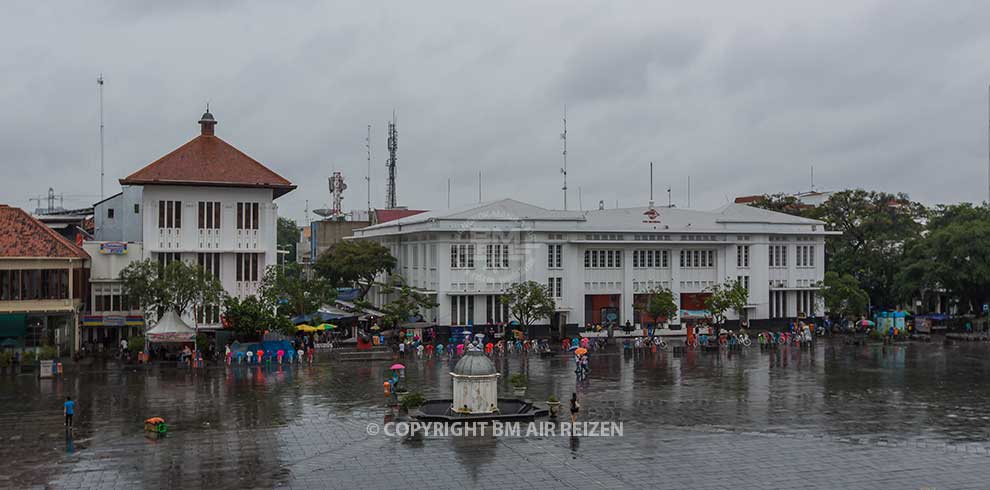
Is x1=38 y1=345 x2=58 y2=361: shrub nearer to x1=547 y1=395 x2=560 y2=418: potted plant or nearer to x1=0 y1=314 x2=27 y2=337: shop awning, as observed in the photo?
x1=0 y1=314 x2=27 y2=337: shop awning

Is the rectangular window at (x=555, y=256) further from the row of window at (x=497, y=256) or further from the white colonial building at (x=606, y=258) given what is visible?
the row of window at (x=497, y=256)

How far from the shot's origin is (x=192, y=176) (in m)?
49.9

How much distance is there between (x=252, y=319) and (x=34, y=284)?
33.7 feet

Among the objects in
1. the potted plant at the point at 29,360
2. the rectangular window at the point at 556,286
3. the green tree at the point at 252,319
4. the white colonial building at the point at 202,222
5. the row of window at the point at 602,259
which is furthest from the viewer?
the row of window at the point at 602,259

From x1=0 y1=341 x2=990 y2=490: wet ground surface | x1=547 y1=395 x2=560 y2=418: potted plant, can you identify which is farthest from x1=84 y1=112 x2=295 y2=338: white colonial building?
x1=547 y1=395 x2=560 y2=418: potted plant

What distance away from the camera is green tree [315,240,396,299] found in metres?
63.7

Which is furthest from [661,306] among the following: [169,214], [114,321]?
[114,321]

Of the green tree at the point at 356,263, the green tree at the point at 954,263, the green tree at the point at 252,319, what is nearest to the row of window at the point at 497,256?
the green tree at the point at 356,263

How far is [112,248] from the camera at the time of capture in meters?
49.0

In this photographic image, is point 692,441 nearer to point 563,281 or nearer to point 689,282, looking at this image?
point 563,281

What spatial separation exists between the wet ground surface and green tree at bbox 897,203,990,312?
75.5 feet

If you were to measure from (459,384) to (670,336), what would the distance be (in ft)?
116

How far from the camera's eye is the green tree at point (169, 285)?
45.0 metres

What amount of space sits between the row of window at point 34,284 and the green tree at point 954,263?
171ft
